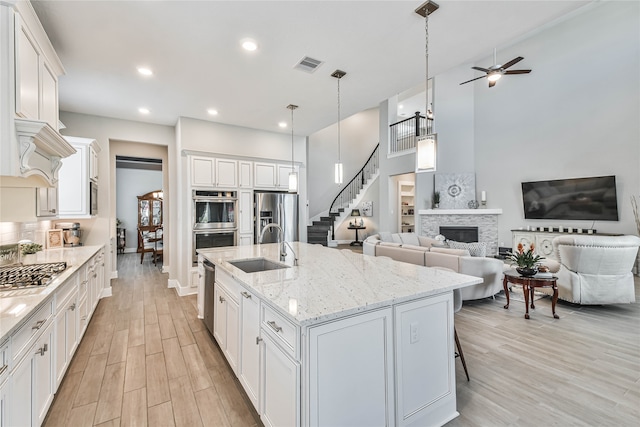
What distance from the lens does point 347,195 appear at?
1138cm

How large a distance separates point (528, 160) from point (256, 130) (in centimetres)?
682

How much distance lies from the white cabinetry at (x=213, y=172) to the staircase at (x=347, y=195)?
16.3ft

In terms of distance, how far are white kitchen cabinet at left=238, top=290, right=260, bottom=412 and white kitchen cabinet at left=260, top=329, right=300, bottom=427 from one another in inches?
4.4

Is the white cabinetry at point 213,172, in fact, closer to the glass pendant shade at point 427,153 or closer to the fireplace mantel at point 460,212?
the glass pendant shade at point 427,153

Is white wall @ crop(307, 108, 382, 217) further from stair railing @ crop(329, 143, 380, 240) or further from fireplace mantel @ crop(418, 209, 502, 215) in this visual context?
fireplace mantel @ crop(418, 209, 502, 215)

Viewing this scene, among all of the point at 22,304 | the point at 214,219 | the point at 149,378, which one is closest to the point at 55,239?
the point at 214,219

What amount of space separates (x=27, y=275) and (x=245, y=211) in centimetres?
337

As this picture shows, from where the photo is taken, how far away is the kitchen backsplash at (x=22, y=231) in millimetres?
2722

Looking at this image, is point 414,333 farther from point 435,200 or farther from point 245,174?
point 435,200

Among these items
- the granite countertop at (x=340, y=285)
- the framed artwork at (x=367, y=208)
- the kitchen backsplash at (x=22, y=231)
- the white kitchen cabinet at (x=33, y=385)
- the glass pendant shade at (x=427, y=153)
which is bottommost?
the white kitchen cabinet at (x=33, y=385)

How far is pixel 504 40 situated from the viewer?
2711 millimetres

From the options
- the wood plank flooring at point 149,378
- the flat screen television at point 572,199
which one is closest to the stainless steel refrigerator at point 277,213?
the wood plank flooring at point 149,378

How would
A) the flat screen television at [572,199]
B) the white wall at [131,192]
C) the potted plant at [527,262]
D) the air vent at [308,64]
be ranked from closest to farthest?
the air vent at [308,64], the potted plant at [527,262], the flat screen television at [572,199], the white wall at [131,192]

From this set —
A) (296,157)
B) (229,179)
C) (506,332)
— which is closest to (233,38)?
(229,179)
